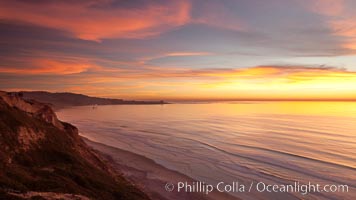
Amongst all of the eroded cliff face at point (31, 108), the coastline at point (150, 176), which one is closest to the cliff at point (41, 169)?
the coastline at point (150, 176)

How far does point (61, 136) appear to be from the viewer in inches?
817

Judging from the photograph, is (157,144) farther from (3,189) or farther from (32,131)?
(3,189)

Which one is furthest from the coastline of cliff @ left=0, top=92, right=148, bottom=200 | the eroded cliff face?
the eroded cliff face

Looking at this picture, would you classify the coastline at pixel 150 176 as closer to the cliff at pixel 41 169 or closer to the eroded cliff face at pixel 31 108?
the cliff at pixel 41 169

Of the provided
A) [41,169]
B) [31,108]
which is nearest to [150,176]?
[41,169]

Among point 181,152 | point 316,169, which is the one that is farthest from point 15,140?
point 316,169

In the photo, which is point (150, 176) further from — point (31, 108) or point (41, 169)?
point (31, 108)

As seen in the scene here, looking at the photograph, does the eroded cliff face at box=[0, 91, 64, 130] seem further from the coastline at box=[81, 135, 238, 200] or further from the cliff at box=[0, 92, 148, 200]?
the coastline at box=[81, 135, 238, 200]

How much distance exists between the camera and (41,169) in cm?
1401

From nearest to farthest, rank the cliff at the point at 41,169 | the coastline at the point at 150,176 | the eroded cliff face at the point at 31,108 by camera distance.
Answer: the cliff at the point at 41,169 → the coastline at the point at 150,176 → the eroded cliff face at the point at 31,108

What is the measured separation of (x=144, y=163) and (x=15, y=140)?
15.4m

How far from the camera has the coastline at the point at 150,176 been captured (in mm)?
19531

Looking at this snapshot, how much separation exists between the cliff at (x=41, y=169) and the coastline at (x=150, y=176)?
13.1ft

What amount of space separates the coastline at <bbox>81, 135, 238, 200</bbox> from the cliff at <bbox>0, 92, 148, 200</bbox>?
3986 mm
